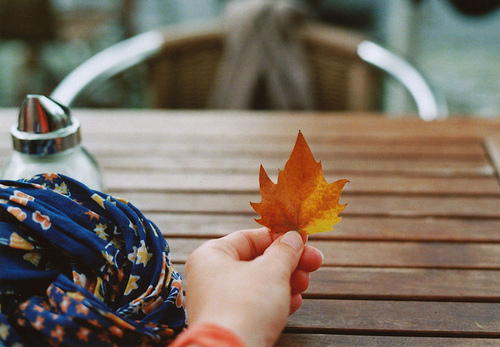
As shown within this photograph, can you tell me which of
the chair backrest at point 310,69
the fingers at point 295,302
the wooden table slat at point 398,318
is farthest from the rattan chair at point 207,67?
the fingers at point 295,302

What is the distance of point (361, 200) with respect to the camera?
976mm

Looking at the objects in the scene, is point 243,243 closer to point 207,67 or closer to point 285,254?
point 285,254

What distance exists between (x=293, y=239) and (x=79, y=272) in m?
0.23

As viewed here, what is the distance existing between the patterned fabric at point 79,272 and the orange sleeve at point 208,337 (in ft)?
0.32

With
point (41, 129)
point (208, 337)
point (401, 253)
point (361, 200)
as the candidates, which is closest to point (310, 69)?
point (361, 200)

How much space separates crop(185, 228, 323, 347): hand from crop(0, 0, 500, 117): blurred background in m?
1.81

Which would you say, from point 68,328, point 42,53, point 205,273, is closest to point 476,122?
point 205,273

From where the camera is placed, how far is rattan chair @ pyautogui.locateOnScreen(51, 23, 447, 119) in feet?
5.86

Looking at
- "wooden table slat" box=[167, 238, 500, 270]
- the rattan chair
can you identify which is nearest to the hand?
"wooden table slat" box=[167, 238, 500, 270]

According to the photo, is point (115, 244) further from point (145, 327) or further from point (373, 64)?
point (373, 64)

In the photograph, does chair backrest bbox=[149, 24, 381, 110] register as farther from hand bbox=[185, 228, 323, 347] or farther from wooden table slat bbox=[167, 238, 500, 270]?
hand bbox=[185, 228, 323, 347]

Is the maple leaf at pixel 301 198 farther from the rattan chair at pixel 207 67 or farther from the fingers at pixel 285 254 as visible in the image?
the rattan chair at pixel 207 67

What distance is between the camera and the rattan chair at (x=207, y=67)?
1.79 m

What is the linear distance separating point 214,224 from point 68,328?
1.40 feet
